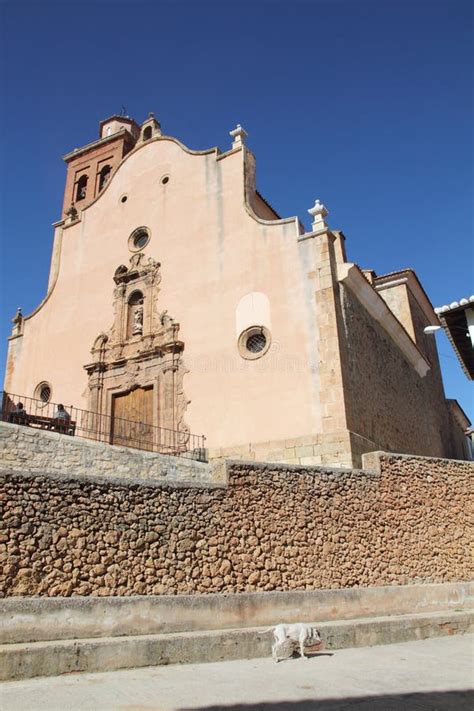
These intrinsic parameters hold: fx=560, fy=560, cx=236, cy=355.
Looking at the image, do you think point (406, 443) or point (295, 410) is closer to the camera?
point (295, 410)

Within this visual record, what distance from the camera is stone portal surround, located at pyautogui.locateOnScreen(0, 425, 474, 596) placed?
6.84 m

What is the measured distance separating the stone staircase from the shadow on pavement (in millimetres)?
1841

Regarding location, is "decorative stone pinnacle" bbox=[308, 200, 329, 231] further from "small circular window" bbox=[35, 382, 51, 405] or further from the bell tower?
the bell tower

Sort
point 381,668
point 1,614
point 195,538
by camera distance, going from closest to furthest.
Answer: point 1,614
point 381,668
point 195,538

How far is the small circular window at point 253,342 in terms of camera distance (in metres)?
13.3

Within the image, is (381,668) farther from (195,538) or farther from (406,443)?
(406,443)

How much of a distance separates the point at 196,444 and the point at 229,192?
6.95m

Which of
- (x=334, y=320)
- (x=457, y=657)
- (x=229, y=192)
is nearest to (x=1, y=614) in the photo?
(x=457, y=657)

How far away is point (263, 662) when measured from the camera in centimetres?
670

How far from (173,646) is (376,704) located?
2578 mm

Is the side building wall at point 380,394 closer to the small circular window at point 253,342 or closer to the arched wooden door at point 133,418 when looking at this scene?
the small circular window at point 253,342

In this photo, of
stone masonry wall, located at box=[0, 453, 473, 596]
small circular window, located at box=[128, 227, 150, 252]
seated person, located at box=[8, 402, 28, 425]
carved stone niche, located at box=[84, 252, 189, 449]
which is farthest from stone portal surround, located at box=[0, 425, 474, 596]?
small circular window, located at box=[128, 227, 150, 252]

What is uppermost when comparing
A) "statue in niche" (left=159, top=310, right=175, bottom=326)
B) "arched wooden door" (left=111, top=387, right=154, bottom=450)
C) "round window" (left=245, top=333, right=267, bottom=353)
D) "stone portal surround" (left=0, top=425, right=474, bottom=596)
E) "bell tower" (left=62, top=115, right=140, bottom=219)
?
"bell tower" (left=62, top=115, right=140, bottom=219)

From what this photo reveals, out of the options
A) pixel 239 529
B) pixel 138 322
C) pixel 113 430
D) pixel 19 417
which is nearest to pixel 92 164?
pixel 138 322
